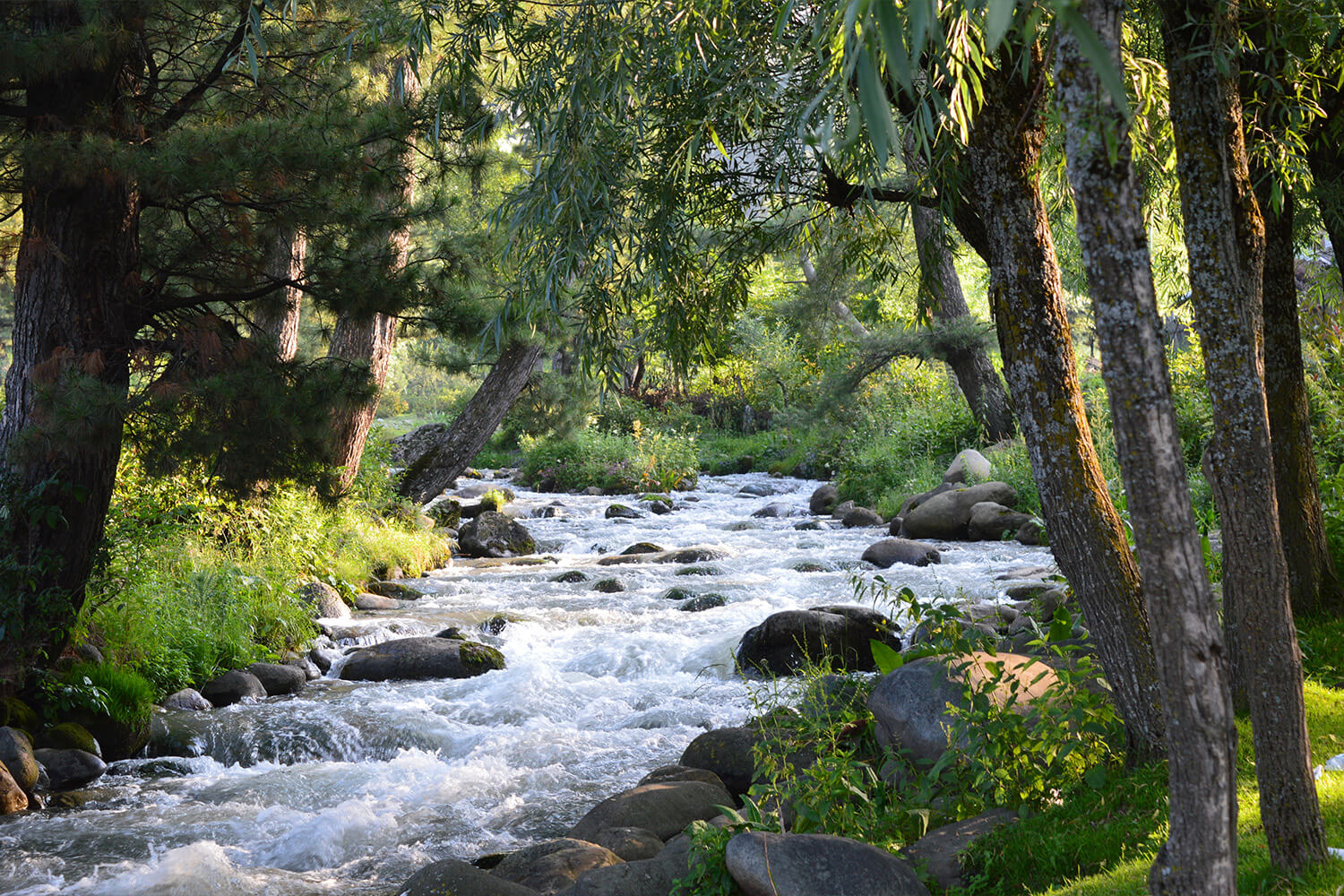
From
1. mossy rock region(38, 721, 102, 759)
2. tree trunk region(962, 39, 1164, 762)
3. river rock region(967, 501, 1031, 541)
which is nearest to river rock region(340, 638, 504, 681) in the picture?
mossy rock region(38, 721, 102, 759)

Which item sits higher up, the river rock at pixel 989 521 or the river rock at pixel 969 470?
the river rock at pixel 969 470

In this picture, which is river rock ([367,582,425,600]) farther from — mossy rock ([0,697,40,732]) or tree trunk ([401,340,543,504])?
mossy rock ([0,697,40,732])

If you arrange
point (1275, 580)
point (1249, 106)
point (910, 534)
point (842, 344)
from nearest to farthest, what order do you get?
point (1275, 580), point (1249, 106), point (910, 534), point (842, 344)

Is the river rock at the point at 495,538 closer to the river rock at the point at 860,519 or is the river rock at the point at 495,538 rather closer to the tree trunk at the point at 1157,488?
the river rock at the point at 860,519

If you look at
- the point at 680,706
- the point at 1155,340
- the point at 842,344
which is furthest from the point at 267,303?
the point at 842,344

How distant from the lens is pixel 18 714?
19.0 feet

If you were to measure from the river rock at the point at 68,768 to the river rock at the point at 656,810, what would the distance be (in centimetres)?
310

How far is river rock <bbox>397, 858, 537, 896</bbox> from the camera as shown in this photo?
3.88 metres

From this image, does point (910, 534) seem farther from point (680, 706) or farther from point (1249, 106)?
point (1249, 106)

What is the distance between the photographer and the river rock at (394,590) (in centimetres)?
1082

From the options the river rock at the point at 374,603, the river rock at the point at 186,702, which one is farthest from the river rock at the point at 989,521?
the river rock at the point at 186,702

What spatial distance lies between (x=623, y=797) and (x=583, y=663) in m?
3.29

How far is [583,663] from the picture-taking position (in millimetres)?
8102

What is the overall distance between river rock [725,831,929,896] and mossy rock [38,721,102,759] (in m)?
4.64
